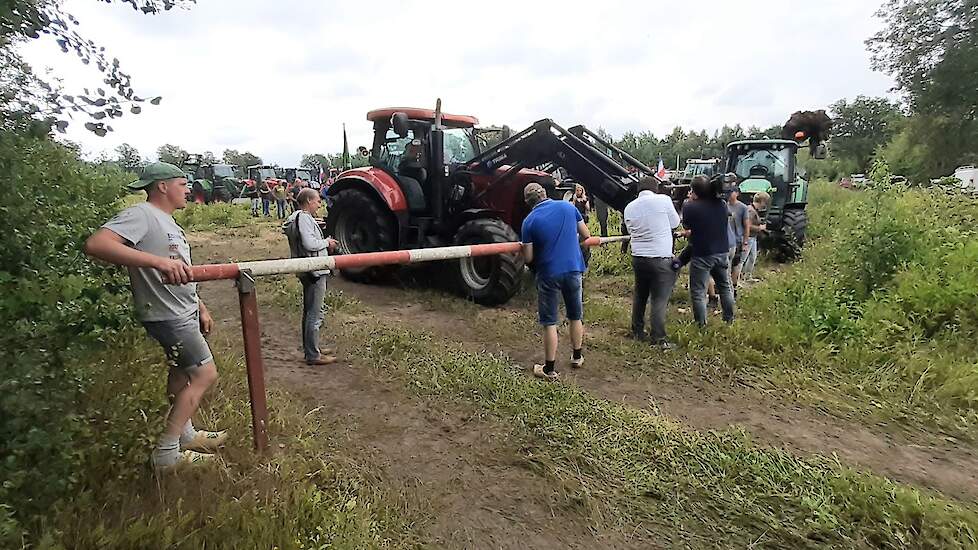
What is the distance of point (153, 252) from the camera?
268 centimetres

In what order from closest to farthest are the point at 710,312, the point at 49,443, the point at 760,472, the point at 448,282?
the point at 49,443, the point at 760,472, the point at 710,312, the point at 448,282

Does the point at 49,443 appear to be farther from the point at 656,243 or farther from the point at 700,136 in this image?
the point at 700,136

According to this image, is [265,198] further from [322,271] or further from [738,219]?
[322,271]

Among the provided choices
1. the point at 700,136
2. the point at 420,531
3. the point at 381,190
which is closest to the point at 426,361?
the point at 420,531

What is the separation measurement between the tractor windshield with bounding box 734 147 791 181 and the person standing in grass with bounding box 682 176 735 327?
18.3 ft

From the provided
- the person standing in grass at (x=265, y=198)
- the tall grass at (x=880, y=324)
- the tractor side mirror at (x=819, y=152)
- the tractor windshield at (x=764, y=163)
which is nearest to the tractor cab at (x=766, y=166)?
the tractor windshield at (x=764, y=163)

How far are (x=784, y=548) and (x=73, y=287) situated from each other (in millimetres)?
3159

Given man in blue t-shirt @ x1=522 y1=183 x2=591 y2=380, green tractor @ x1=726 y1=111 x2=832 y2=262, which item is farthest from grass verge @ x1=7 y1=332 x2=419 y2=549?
green tractor @ x1=726 y1=111 x2=832 y2=262

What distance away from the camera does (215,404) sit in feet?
12.0

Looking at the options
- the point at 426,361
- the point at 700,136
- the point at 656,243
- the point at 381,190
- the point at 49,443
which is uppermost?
the point at 700,136

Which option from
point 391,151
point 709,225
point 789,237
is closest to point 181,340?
point 709,225

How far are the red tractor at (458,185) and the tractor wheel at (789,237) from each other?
4336 mm

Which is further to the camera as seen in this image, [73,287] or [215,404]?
[215,404]

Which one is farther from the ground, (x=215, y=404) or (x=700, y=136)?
(x=700, y=136)
